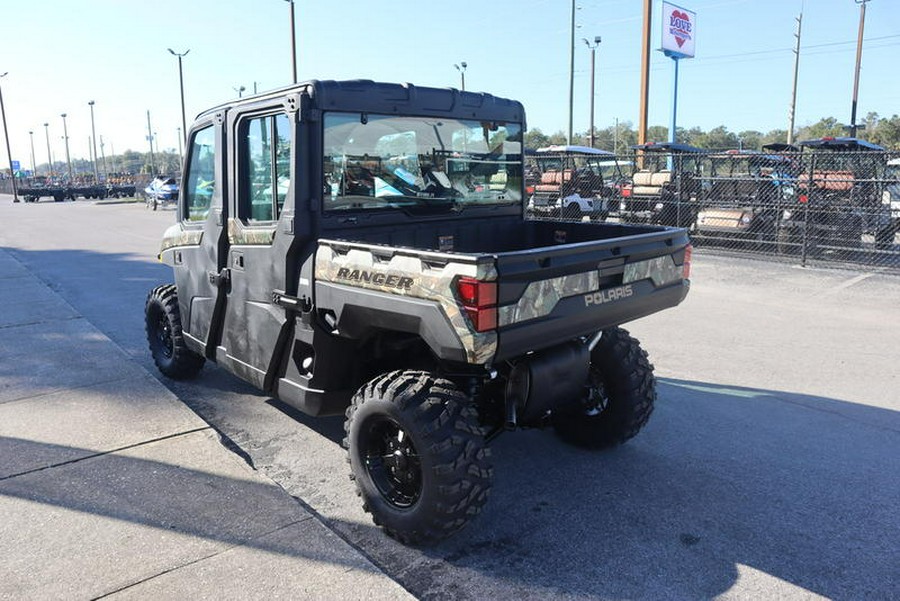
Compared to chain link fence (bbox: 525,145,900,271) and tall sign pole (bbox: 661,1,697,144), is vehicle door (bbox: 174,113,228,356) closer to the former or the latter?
chain link fence (bbox: 525,145,900,271)

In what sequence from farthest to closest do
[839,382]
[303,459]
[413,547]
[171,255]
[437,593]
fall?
[839,382] < [171,255] < [303,459] < [413,547] < [437,593]

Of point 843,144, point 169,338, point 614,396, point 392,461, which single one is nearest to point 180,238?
point 169,338

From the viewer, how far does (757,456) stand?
4.34m

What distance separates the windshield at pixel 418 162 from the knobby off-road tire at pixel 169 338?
2185 millimetres

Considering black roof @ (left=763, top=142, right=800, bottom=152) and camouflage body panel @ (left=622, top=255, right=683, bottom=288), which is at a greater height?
black roof @ (left=763, top=142, right=800, bottom=152)

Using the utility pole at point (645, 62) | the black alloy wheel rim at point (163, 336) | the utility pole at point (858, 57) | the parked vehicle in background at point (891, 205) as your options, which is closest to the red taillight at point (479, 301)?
the black alloy wheel rim at point (163, 336)

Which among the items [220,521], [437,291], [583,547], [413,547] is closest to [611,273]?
[437,291]

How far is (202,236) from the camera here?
479 cm

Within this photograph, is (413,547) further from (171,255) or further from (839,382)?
(839,382)

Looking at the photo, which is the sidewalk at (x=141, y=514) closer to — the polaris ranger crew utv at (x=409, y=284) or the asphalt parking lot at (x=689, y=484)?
the asphalt parking lot at (x=689, y=484)

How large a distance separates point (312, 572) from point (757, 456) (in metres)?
2.89

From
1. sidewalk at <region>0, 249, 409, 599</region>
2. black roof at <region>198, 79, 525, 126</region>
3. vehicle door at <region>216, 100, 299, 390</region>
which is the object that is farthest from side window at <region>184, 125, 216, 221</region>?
sidewalk at <region>0, 249, 409, 599</region>

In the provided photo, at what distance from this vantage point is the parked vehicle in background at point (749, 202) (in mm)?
13227

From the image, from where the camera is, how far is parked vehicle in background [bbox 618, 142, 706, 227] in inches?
572
